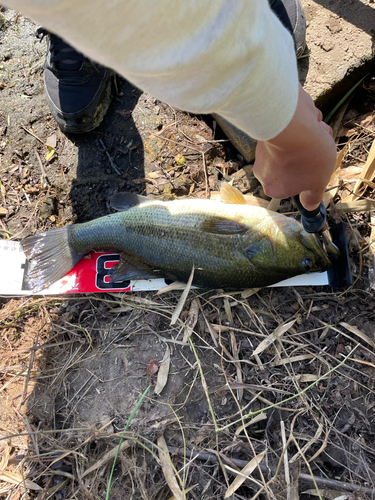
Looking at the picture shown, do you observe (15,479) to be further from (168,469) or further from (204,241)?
(204,241)

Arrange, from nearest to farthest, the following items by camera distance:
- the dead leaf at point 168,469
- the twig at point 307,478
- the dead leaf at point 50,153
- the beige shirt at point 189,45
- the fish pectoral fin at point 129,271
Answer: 1. the beige shirt at point 189,45
2. the twig at point 307,478
3. the dead leaf at point 168,469
4. the fish pectoral fin at point 129,271
5. the dead leaf at point 50,153

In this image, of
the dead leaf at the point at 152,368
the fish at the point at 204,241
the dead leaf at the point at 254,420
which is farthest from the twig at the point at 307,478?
the fish at the point at 204,241

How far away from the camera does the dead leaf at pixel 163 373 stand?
121 inches

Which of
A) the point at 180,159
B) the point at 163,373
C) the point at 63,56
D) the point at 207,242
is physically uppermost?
the point at 63,56

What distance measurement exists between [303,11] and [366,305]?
289 cm

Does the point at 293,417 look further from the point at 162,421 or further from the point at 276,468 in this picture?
the point at 162,421

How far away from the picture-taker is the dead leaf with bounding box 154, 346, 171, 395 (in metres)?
3.06

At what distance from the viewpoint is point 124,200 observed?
3314mm

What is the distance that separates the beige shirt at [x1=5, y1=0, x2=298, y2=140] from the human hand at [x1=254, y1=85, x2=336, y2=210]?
26cm

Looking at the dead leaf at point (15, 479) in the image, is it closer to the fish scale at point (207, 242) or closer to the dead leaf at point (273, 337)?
the fish scale at point (207, 242)

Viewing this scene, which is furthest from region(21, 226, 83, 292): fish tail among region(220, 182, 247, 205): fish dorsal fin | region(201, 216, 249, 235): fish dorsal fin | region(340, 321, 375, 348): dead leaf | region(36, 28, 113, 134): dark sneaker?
region(340, 321, 375, 348): dead leaf

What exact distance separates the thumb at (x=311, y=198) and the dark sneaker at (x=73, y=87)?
2428 mm

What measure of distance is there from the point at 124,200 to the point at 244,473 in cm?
264

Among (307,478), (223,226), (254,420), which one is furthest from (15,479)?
(223,226)
